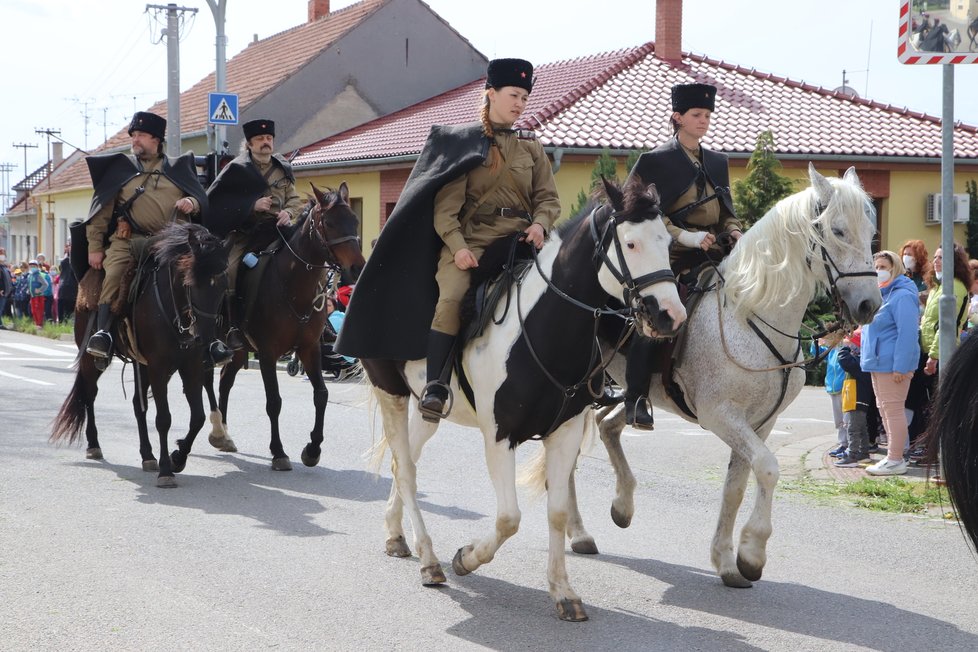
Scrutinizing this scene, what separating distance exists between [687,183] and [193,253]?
4.24 m

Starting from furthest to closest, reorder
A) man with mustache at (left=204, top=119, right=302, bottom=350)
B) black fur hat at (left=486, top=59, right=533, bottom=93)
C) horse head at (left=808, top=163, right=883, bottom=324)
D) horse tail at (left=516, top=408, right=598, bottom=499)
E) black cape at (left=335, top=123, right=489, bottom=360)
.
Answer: man with mustache at (left=204, top=119, right=302, bottom=350) → horse tail at (left=516, top=408, right=598, bottom=499) → black cape at (left=335, top=123, right=489, bottom=360) → black fur hat at (left=486, top=59, right=533, bottom=93) → horse head at (left=808, top=163, right=883, bottom=324)

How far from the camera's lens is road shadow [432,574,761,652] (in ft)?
16.3

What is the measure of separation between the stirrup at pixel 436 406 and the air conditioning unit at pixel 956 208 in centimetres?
2037

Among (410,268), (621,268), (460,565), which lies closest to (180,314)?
(410,268)

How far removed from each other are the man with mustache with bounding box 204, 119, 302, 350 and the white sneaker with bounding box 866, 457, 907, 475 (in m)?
5.54

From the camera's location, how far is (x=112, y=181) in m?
9.60

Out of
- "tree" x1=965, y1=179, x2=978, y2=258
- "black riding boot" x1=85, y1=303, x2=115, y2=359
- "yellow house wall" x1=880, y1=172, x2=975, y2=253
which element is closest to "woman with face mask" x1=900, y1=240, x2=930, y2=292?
"black riding boot" x1=85, y1=303, x2=115, y2=359

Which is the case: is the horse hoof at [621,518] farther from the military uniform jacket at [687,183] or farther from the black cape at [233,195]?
the black cape at [233,195]

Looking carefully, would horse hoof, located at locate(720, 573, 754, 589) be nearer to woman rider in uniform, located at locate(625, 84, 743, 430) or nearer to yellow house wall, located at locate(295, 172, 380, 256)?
woman rider in uniform, located at locate(625, 84, 743, 430)

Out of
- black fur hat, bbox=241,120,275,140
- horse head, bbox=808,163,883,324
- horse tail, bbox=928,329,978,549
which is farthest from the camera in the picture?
A: black fur hat, bbox=241,120,275,140

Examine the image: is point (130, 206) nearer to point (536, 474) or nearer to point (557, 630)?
point (536, 474)

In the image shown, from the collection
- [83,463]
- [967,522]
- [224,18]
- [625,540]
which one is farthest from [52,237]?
[967,522]

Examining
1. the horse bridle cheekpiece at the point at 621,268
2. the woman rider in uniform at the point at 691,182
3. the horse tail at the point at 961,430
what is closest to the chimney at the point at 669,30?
the woman rider in uniform at the point at 691,182

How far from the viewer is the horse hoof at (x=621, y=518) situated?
6969 millimetres
